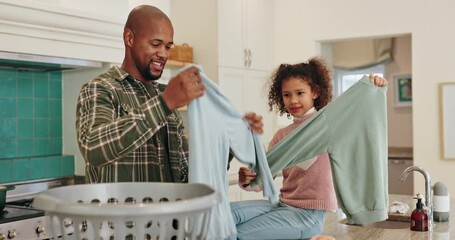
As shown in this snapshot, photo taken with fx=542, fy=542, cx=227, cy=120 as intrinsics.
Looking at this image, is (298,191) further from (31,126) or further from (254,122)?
(31,126)

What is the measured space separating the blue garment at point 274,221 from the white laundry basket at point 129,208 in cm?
73

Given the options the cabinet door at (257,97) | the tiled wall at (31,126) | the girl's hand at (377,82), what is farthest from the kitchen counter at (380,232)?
the cabinet door at (257,97)

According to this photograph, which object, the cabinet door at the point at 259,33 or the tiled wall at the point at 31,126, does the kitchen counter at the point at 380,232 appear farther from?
the cabinet door at the point at 259,33

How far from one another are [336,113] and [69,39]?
1.70 metres

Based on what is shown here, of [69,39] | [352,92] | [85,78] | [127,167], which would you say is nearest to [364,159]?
[352,92]

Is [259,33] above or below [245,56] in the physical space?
above

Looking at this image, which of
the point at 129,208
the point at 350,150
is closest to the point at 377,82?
the point at 350,150

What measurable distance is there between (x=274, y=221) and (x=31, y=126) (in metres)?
2.00

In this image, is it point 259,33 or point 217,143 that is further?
point 259,33

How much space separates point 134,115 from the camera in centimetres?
129

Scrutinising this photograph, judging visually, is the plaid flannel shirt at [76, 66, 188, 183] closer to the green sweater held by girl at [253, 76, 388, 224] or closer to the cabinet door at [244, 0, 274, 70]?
the green sweater held by girl at [253, 76, 388, 224]

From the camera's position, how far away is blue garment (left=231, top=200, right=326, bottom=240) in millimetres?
1876

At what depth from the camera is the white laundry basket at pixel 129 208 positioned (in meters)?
0.87

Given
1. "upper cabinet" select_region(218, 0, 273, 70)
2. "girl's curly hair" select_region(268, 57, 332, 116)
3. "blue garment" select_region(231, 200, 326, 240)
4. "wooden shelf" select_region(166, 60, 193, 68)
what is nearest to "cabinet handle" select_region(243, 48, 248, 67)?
"upper cabinet" select_region(218, 0, 273, 70)
